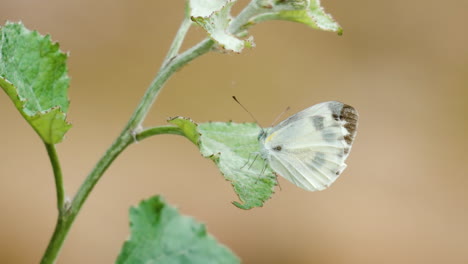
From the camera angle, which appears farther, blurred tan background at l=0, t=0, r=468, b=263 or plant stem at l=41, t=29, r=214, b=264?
blurred tan background at l=0, t=0, r=468, b=263

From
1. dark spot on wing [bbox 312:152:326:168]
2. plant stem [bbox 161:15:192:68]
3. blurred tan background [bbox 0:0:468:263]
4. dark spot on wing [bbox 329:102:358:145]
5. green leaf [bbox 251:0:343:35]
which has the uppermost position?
blurred tan background [bbox 0:0:468:263]

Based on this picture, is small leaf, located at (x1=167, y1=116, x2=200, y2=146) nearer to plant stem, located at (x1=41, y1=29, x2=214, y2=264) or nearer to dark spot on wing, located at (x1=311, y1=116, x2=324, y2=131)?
plant stem, located at (x1=41, y1=29, x2=214, y2=264)

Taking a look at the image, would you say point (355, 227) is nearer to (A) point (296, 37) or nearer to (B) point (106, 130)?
(A) point (296, 37)

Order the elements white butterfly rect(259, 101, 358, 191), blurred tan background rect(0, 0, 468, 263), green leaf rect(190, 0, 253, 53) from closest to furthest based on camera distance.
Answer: green leaf rect(190, 0, 253, 53)
white butterfly rect(259, 101, 358, 191)
blurred tan background rect(0, 0, 468, 263)

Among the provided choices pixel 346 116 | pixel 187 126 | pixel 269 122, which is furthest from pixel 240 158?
pixel 269 122

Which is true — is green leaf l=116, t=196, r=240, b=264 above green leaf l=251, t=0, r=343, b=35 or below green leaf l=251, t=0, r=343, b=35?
below

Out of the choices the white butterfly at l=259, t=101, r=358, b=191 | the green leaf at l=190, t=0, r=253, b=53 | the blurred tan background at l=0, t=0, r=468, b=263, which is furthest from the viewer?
the blurred tan background at l=0, t=0, r=468, b=263

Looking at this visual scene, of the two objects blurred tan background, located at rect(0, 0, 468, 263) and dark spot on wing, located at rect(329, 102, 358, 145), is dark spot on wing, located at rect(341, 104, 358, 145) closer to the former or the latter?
dark spot on wing, located at rect(329, 102, 358, 145)

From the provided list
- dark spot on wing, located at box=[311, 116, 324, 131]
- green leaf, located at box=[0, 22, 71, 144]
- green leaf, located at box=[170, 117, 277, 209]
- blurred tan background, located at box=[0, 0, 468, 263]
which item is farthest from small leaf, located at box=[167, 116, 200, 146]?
blurred tan background, located at box=[0, 0, 468, 263]
